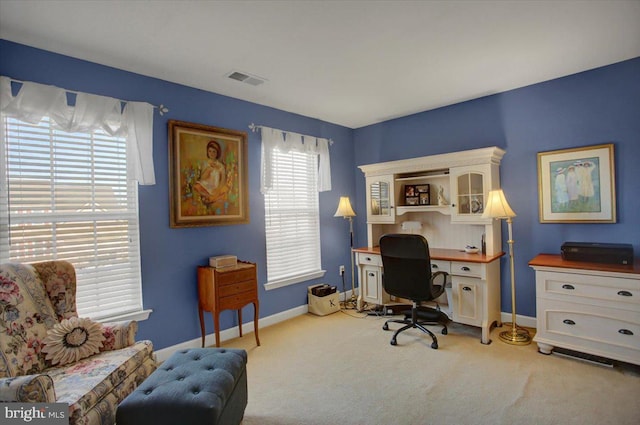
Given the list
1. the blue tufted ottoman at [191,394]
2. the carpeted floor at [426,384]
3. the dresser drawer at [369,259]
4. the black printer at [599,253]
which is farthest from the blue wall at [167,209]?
the black printer at [599,253]

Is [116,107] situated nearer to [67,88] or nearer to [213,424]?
[67,88]

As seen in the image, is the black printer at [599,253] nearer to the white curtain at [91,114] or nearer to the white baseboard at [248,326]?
the white baseboard at [248,326]

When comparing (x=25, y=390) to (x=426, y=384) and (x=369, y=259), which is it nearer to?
(x=426, y=384)

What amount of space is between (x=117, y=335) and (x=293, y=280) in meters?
2.08

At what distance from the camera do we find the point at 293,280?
3846mm

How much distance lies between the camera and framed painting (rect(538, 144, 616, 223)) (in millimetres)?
2834

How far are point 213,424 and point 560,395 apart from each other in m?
2.20

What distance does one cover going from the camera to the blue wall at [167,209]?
2354mm

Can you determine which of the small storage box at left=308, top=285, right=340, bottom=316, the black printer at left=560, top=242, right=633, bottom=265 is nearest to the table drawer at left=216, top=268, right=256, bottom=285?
the small storage box at left=308, top=285, right=340, bottom=316

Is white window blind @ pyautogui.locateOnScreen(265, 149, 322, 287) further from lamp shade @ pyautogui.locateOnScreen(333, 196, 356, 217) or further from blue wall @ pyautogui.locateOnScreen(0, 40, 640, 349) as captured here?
lamp shade @ pyautogui.locateOnScreen(333, 196, 356, 217)

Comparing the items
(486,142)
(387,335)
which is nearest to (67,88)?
(387,335)

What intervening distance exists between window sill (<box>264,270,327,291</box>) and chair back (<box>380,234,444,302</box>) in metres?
1.21

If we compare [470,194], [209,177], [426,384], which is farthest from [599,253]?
[209,177]

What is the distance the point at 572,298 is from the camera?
2559 mm
